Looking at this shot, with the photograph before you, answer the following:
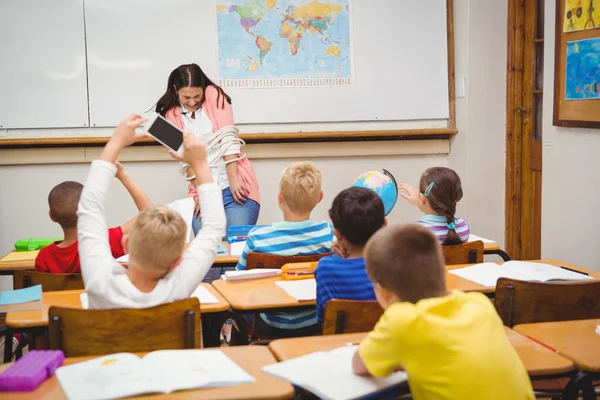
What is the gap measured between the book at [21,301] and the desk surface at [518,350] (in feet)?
3.17

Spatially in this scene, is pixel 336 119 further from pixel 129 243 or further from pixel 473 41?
pixel 129 243

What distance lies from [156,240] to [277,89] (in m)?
3.73

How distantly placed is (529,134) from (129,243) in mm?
4183

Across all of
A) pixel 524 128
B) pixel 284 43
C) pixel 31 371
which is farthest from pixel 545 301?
pixel 284 43

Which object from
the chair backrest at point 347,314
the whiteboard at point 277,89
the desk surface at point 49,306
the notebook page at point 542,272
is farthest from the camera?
the whiteboard at point 277,89

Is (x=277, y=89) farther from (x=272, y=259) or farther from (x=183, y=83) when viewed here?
(x=272, y=259)

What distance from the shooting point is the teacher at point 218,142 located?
5.05 meters

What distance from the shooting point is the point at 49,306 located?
2.62 metres

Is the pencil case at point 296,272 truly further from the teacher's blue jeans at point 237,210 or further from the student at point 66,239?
the teacher's blue jeans at point 237,210

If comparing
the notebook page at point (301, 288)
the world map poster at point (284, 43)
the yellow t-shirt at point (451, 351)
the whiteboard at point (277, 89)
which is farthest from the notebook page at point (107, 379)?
the world map poster at point (284, 43)

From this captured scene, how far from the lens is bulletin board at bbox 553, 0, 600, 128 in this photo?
442 cm

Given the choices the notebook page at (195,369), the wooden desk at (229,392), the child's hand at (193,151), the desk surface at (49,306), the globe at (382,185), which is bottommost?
the desk surface at (49,306)

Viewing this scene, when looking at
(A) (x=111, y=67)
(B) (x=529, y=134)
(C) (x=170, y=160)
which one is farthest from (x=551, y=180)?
(A) (x=111, y=67)

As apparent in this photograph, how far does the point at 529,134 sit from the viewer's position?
5758 millimetres
